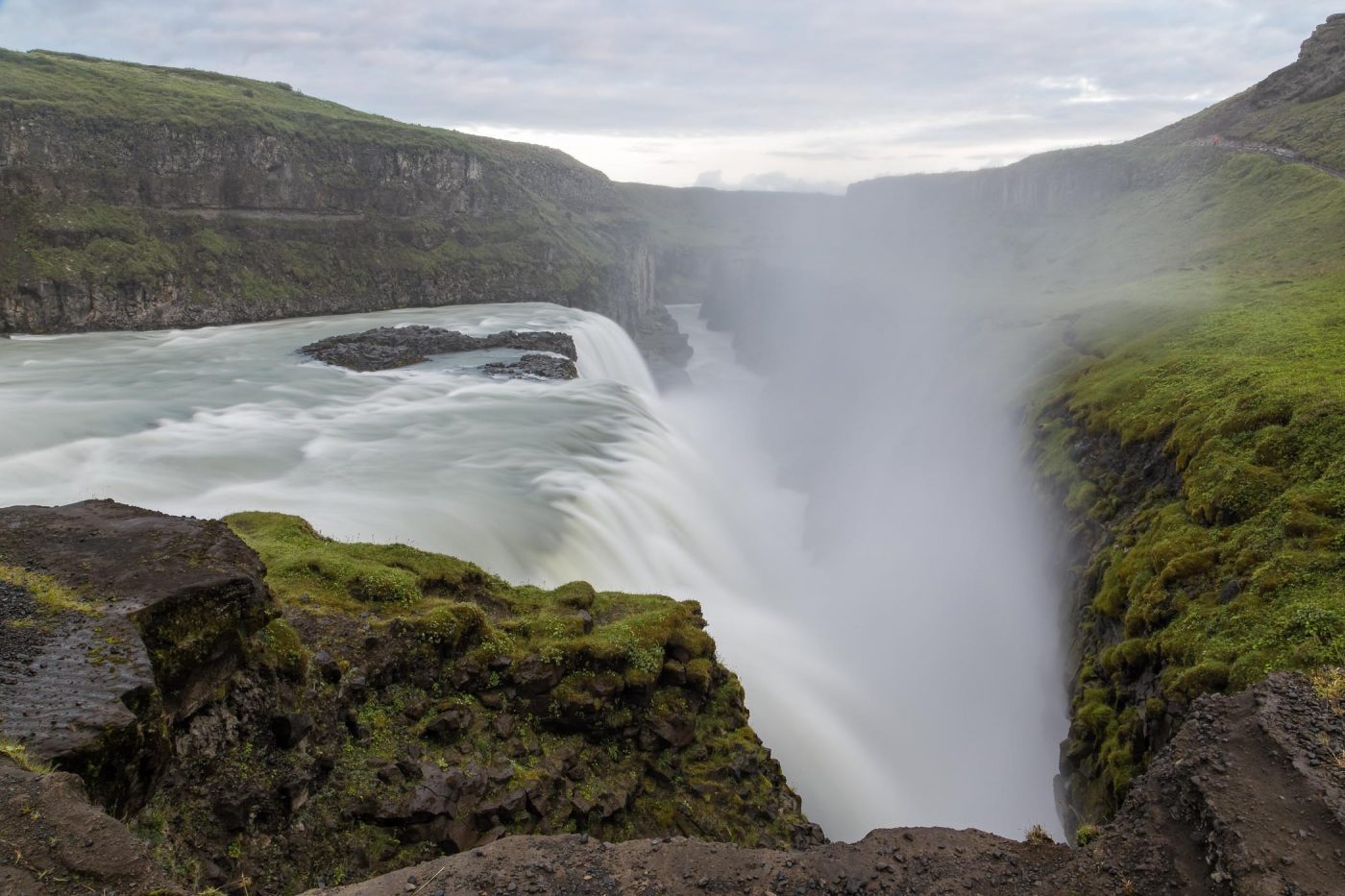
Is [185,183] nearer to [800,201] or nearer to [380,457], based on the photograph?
[380,457]

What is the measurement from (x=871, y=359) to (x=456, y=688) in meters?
81.0

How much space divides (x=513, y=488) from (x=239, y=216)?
71.7 meters

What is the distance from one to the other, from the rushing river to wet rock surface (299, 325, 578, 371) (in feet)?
9.06

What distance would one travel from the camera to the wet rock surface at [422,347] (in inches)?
2085

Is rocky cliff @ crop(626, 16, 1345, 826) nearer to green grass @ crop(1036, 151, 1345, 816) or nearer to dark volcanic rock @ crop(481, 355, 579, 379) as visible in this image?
green grass @ crop(1036, 151, 1345, 816)

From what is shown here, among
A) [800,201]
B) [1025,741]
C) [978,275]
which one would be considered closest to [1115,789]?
[1025,741]

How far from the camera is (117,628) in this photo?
33.9 ft

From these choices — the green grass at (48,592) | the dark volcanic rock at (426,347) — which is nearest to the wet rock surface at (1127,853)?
the green grass at (48,592)

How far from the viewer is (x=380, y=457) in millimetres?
32156

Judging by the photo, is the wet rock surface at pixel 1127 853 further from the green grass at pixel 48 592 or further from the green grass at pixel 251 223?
the green grass at pixel 251 223

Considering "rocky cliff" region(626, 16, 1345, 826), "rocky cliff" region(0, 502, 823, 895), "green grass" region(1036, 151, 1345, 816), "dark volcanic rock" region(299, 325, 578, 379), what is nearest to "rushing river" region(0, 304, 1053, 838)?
"dark volcanic rock" region(299, 325, 578, 379)

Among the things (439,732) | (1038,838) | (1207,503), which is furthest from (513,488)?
(1207,503)

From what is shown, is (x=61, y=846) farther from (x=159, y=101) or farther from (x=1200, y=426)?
(x=159, y=101)

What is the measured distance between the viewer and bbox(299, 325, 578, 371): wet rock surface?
174 feet
